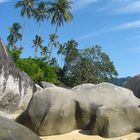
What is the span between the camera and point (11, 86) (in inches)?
614

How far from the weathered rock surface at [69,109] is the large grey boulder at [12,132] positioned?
4.50 m

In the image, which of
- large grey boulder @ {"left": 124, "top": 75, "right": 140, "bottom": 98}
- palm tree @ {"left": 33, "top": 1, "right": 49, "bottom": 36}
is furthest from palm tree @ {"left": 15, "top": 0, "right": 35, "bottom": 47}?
large grey boulder @ {"left": 124, "top": 75, "right": 140, "bottom": 98}

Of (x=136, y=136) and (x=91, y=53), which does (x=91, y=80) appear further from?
(x=136, y=136)

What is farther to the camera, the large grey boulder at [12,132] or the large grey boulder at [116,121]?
the large grey boulder at [116,121]

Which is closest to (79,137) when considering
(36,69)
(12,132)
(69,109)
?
(69,109)

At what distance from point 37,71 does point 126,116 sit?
28.1m

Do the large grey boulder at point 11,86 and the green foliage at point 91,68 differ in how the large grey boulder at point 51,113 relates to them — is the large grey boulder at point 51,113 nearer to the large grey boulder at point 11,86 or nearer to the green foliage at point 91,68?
the large grey boulder at point 11,86

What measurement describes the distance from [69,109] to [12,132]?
201 inches

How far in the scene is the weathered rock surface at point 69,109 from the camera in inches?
503

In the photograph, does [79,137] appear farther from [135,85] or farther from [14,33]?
[14,33]

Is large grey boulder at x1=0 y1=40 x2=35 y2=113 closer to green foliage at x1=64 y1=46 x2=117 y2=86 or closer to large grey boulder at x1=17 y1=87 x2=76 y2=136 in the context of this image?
large grey boulder at x1=17 y1=87 x2=76 y2=136

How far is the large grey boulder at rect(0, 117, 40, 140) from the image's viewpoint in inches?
304

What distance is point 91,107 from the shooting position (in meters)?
13.0

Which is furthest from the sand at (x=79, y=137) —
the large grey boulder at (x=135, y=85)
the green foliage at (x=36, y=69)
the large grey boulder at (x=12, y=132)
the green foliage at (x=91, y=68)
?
the green foliage at (x=91, y=68)
